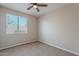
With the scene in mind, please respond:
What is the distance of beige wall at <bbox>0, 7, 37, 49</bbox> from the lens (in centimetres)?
375

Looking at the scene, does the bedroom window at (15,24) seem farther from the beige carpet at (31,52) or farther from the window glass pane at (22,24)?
the beige carpet at (31,52)

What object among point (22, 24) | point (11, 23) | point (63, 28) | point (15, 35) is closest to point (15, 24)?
point (11, 23)

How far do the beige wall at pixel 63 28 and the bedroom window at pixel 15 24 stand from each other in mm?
1417

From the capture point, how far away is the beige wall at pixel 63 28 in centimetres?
336

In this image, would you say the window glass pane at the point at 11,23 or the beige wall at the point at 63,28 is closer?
the beige wall at the point at 63,28

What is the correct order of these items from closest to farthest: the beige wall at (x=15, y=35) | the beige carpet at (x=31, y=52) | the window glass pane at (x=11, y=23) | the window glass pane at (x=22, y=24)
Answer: the beige carpet at (x=31, y=52)
the beige wall at (x=15, y=35)
the window glass pane at (x=11, y=23)
the window glass pane at (x=22, y=24)

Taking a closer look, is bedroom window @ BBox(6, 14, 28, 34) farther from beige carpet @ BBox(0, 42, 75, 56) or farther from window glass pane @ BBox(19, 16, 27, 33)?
beige carpet @ BBox(0, 42, 75, 56)

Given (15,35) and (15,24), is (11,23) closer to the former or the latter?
(15,24)

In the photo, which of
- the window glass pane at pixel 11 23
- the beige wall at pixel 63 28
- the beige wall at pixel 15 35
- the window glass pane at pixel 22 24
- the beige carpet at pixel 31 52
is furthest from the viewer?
the window glass pane at pixel 22 24

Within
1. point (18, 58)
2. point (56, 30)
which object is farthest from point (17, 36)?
point (18, 58)

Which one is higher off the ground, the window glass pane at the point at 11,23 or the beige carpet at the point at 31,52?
the window glass pane at the point at 11,23

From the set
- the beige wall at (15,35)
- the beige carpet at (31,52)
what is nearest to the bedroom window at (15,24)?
the beige wall at (15,35)

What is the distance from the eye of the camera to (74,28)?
3400 mm

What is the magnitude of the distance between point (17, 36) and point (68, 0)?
4.36m
